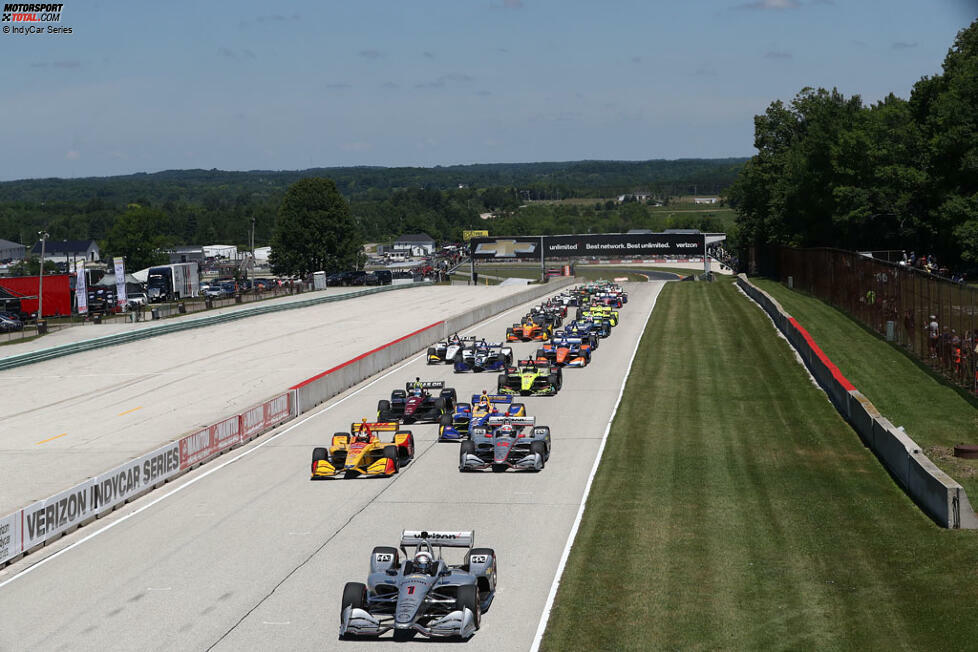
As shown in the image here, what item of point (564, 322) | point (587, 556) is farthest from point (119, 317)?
point (587, 556)

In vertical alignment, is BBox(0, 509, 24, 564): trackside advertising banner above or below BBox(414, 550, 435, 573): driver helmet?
below

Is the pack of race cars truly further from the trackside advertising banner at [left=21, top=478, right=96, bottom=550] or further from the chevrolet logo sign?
the chevrolet logo sign

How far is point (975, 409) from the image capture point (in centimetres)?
2945

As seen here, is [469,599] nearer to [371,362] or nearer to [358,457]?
[358,457]

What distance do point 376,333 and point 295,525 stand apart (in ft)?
131

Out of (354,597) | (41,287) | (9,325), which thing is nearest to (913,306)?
(354,597)

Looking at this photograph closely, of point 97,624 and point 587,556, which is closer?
point 97,624

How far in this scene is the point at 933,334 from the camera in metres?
36.0

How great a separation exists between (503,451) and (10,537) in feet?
34.4

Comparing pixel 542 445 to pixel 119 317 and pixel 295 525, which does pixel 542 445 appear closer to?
pixel 295 525

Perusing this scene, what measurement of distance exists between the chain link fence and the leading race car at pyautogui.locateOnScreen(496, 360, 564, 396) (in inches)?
485

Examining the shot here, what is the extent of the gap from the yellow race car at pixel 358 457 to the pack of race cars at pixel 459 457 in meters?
0.02

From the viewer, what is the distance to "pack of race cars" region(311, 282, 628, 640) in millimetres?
14273

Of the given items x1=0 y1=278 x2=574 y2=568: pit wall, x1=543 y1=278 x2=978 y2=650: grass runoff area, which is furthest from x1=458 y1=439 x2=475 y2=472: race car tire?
x1=0 y1=278 x2=574 y2=568: pit wall
